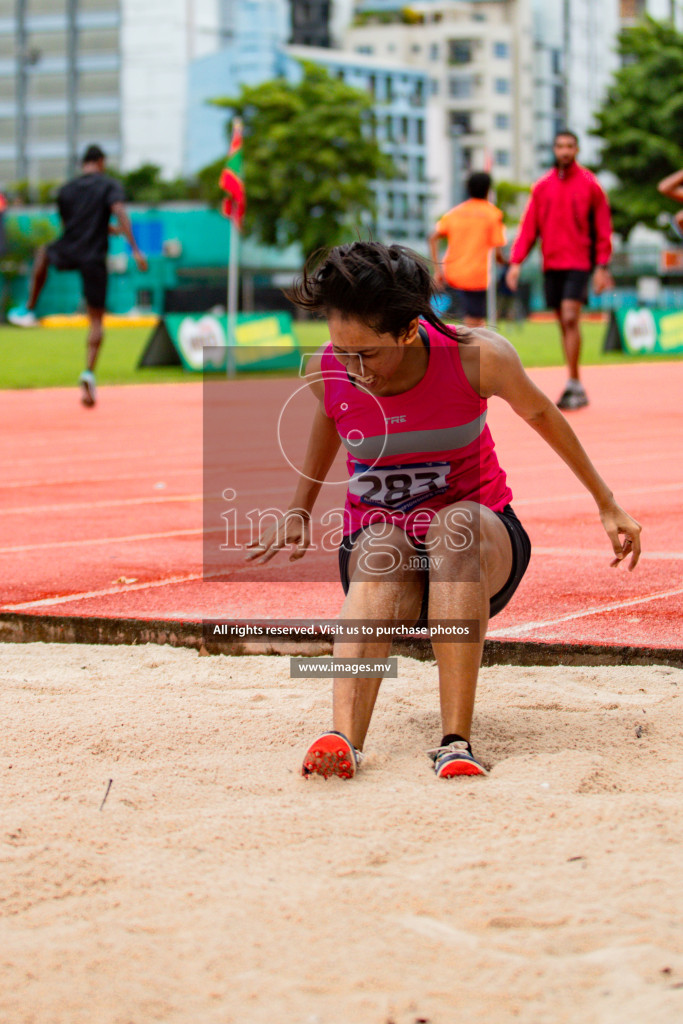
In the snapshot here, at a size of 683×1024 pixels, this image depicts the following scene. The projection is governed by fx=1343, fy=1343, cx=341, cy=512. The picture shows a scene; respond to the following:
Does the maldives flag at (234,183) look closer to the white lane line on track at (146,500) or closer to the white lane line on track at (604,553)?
the white lane line on track at (146,500)

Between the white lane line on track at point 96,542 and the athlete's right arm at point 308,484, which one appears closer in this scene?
the athlete's right arm at point 308,484

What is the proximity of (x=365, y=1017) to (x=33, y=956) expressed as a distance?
0.52 metres

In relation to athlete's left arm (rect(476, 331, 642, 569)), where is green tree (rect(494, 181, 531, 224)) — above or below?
above

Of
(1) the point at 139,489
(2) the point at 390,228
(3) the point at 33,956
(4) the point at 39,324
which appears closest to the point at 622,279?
(2) the point at 390,228

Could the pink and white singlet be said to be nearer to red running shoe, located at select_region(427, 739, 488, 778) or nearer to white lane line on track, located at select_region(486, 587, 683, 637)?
red running shoe, located at select_region(427, 739, 488, 778)

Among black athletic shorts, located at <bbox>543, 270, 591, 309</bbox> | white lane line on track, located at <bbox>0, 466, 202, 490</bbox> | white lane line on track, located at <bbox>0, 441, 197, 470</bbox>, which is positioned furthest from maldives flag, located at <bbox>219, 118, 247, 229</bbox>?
white lane line on track, located at <bbox>0, 466, 202, 490</bbox>

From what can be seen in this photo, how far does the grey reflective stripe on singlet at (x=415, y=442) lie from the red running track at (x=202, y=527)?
0.85 m

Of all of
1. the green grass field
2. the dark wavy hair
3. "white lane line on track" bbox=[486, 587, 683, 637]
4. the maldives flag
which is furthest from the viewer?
the green grass field

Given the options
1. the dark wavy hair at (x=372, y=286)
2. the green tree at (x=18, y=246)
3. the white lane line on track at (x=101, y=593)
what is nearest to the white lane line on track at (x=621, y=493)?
the white lane line on track at (x=101, y=593)

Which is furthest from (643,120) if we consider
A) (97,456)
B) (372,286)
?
(372,286)

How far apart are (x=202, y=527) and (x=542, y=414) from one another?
2958 millimetres

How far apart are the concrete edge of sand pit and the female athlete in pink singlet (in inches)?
21.4

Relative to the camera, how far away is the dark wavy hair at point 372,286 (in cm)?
268

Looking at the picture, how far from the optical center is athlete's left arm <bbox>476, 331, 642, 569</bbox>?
293 centimetres
